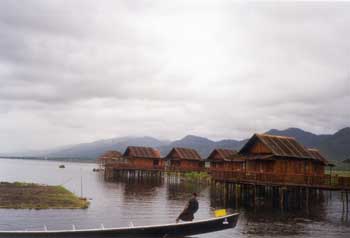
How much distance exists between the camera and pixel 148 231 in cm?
1980

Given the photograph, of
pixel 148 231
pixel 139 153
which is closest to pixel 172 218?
pixel 148 231

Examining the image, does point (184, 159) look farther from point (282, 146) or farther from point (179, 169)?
point (282, 146)

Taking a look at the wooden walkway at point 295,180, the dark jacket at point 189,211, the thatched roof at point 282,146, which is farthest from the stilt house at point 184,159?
the dark jacket at point 189,211

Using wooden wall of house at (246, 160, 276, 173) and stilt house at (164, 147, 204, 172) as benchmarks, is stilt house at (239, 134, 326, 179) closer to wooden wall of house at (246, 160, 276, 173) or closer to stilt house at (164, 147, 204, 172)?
wooden wall of house at (246, 160, 276, 173)

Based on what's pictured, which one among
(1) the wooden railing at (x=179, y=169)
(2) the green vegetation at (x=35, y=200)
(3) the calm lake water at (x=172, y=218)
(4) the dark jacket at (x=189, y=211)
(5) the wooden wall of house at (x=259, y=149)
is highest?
(5) the wooden wall of house at (x=259, y=149)

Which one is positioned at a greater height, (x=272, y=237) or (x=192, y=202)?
(x=192, y=202)

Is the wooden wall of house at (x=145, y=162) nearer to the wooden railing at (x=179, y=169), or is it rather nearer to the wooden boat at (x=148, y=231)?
the wooden railing at (x=179, y=169)

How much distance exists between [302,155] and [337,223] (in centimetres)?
1135

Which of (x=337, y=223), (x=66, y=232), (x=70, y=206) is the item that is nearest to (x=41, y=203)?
(x=70, y=206)

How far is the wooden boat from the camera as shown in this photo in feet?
60.7

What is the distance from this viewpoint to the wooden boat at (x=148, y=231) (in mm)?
18500

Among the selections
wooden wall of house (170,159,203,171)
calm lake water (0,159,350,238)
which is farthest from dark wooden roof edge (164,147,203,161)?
calm lake water (0,159,350,238)

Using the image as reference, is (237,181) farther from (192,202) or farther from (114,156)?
(114,156)

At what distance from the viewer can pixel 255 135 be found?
43.1 meters
